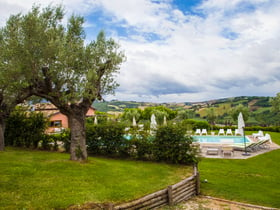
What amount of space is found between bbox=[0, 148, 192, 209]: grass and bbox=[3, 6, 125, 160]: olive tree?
6.07ft

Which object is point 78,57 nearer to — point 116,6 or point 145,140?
point 145,140

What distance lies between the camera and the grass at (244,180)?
7633mm

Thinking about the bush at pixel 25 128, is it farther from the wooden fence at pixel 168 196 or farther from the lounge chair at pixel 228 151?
the lounge chair at pixel 228 151

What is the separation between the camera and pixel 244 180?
970 cm

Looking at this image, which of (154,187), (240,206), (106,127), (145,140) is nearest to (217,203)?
(240,206)

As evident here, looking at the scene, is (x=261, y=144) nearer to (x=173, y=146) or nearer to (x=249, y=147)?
(x=249, y=147)

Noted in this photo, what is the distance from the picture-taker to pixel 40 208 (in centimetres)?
519

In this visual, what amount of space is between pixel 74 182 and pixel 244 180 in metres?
8.14

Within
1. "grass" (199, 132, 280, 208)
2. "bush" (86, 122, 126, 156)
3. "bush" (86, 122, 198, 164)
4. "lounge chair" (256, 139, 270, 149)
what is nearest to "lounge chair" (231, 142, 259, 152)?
"lounge chair" (256, 139, 270, 149)

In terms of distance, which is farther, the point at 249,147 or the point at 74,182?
the point at 249,147

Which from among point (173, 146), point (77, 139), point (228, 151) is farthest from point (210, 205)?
point (228, 151)

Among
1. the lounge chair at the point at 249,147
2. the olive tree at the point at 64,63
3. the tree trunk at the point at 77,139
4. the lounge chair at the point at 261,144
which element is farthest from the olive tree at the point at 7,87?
the lounge chair at the point at 261,144

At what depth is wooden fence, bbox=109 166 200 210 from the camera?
562 centimetres

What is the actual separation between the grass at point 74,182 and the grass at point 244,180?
148 centimetres
